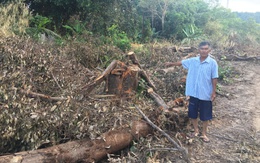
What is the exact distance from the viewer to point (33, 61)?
16.2ft

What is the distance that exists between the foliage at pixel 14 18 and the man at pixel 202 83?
14.0ft

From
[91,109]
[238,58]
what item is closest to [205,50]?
[91,109]

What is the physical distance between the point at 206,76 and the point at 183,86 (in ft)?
7.40

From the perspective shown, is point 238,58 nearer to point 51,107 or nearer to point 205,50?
point 205,50

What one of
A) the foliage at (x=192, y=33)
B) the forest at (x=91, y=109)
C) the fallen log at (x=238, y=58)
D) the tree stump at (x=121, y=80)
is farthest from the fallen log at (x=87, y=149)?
the foliage at (x=192, y=33)

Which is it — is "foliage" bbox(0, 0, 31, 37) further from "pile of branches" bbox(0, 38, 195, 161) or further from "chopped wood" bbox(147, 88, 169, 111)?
"chopped wood" bbox(147, 88, 169, 111)

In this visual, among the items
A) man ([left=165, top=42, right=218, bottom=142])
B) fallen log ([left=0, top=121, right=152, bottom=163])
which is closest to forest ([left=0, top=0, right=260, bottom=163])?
fallen log ([left=0, top=121, right=152, bottom=163])

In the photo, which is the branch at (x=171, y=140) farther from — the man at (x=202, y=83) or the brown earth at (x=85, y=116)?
the man at (x=202, y=83)

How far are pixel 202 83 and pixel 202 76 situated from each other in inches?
4.1

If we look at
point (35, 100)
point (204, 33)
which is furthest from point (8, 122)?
point (204, 33)

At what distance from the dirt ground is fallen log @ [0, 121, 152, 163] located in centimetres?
88

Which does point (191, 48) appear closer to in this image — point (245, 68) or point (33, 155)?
point (245, 68)

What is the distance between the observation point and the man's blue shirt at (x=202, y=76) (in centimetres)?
429

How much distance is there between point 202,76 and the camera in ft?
14.2
